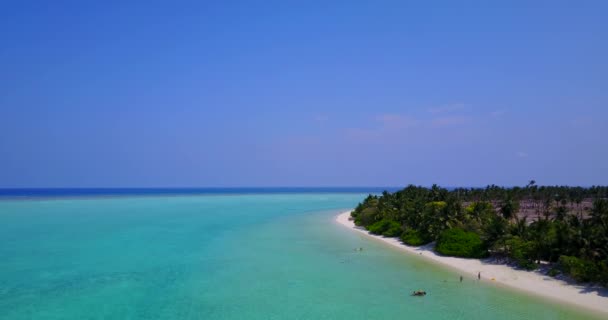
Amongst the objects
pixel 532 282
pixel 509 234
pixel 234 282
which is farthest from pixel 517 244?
pixel 234 282

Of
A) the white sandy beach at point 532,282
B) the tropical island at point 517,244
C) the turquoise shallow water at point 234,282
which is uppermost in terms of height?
the tropical island at point 517,244

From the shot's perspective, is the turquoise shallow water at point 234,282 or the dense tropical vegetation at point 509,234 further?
the dense tropical vegetation at point 509,234

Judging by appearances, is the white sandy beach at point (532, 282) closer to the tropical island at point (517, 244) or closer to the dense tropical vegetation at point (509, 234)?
the tropical island at point (517, 244)

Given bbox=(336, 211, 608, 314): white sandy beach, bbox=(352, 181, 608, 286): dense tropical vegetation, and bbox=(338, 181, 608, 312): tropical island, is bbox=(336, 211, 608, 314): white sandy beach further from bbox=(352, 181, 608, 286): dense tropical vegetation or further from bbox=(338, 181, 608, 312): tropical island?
bbox=(352, 181, 608, 286): dense tropical vegetation

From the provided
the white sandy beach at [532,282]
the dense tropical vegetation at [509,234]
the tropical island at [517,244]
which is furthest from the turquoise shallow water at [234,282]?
the dense tropical vegetation at [509,234]

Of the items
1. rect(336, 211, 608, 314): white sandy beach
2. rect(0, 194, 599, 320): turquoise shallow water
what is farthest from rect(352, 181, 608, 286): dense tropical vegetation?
rect(0, 194, 599, 320): turquoise shallow water

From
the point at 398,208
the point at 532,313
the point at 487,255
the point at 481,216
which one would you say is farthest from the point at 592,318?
the point at 398,208
